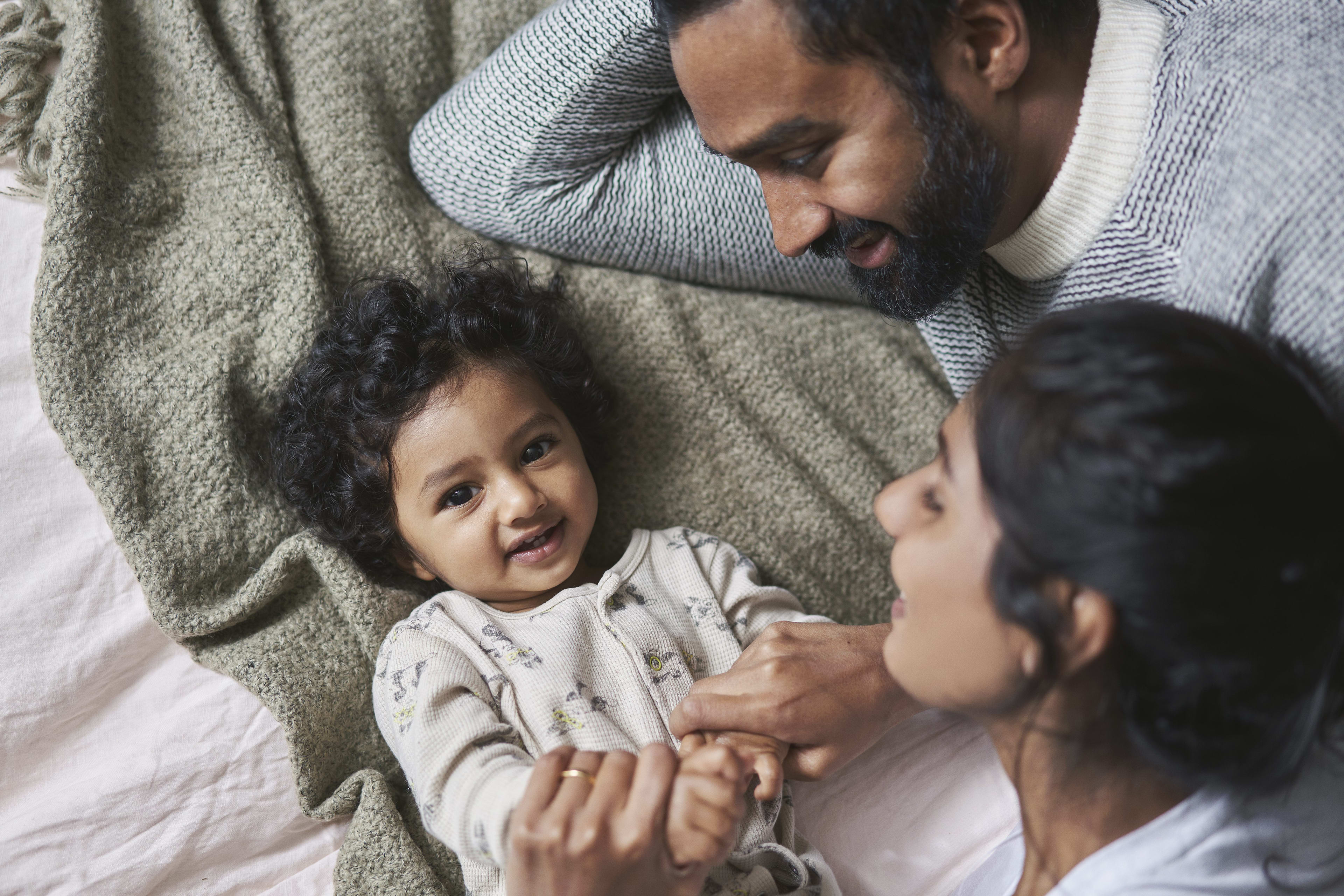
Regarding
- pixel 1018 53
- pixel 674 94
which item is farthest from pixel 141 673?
pixel 1018 53

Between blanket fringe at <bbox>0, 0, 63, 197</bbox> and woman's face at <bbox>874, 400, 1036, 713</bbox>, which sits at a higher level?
blanket fringe at <bbox>0, 0, 63, 197</bbox>

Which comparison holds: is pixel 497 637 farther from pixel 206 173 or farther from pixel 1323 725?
pixel 1323 725

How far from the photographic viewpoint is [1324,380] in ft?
2.85

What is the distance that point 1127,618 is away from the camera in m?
0.75

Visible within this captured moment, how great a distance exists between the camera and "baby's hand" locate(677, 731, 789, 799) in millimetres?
1012

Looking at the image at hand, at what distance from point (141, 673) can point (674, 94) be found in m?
1.09

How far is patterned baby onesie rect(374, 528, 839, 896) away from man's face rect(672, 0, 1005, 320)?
477mm

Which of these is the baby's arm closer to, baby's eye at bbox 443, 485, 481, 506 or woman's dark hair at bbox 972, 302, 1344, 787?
baby's eye at bbox 443, 485, 481, 506

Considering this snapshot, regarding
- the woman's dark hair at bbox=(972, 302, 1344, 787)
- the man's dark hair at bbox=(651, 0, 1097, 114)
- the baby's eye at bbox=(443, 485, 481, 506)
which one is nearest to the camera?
the woman's dark hair at bbox=(972, 302, 1344, 787)

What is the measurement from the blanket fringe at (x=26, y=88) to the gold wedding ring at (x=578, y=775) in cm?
103

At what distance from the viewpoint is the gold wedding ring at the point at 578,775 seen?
89 cm

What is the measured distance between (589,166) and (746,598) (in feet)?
2.20

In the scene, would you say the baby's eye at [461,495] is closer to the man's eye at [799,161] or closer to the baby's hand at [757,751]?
the baby's hand at [757,751]

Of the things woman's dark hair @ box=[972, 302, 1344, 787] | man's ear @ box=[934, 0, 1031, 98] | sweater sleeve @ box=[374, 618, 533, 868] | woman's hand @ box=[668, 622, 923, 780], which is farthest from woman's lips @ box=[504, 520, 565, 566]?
man's ear @ box=[934, 0, 1031, 98]
